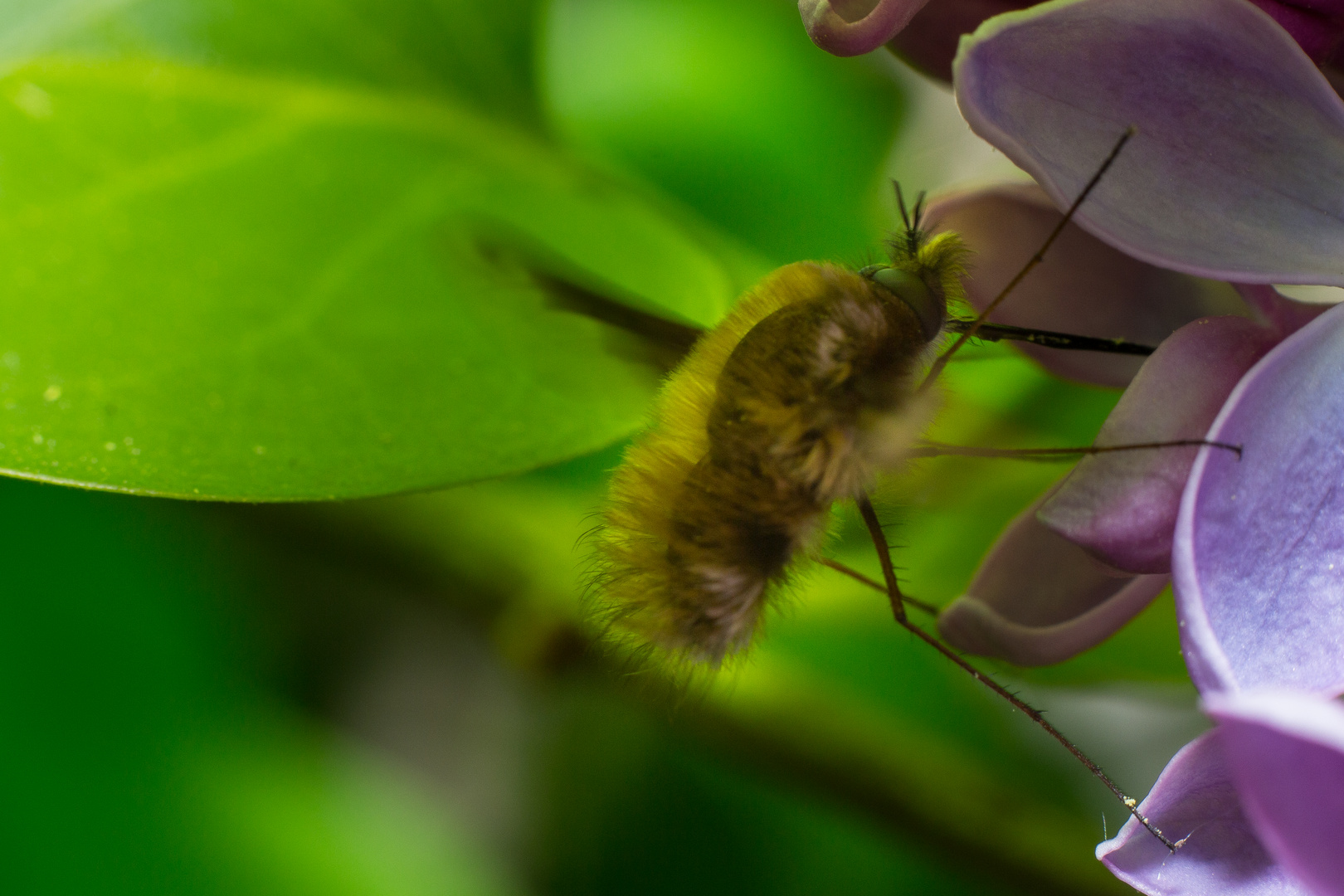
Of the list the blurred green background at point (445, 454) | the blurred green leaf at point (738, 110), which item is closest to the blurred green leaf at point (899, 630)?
the blurred green background at point (445, 454)

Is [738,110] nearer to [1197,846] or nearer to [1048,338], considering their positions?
[1048,338]

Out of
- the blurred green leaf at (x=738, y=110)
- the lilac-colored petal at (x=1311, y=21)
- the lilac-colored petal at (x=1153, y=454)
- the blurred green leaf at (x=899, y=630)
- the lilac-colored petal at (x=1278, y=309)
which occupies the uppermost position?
the lilac-colored petal at (x=1311, y=21)

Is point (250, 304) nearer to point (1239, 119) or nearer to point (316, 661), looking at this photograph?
point (1239, 119)

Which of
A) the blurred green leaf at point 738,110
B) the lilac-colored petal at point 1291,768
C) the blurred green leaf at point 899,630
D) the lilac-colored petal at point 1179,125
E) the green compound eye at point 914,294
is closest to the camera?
the lilac-colored petal at point 1291,768

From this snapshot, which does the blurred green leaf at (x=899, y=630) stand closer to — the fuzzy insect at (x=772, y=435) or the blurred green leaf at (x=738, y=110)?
the fuzzy insect at (x=772, y=435)

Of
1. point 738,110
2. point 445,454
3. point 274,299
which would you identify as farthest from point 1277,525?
point 738,110

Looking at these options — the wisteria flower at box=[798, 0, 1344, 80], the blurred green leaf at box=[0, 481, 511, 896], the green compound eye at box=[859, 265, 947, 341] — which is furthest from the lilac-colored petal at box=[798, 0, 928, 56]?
the blurred green leaf at box=[0, 481, 511, 896]

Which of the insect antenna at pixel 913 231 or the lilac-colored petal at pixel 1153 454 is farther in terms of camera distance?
the insect antenna at pixel 913 231
